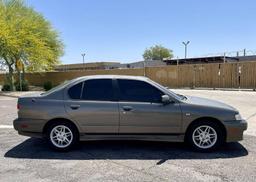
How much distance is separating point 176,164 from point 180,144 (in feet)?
5.02

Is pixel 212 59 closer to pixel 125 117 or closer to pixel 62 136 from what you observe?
pixel 125 117

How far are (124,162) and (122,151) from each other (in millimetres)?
743

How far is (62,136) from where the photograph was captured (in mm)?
6590

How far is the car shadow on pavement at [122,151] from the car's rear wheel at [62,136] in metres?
0.14

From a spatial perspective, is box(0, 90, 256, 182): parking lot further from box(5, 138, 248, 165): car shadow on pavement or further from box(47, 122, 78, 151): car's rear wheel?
box(47, 122, 78, 151): car's rear wheel

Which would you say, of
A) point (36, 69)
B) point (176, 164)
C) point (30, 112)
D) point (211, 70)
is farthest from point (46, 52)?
point (176, 164)

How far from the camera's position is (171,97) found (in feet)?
21.4

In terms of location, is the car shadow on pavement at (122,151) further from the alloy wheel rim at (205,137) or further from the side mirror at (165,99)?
the side mirror at (165,99)

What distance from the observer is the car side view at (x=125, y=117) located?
644 centimetres

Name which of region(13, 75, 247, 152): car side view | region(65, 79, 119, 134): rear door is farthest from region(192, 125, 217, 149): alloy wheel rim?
region(65, 79, 119, 134): rear door

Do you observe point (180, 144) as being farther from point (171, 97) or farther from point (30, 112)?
point (30, 112)

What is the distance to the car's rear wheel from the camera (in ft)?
21.6

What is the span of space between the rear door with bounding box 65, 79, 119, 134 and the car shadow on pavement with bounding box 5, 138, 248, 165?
47 centimetres

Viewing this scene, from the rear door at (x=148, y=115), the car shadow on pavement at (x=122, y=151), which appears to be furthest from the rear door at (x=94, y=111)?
the car shadow on pavement at (x=122, y=151)
